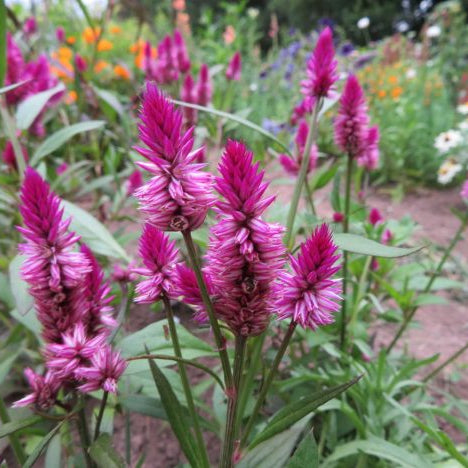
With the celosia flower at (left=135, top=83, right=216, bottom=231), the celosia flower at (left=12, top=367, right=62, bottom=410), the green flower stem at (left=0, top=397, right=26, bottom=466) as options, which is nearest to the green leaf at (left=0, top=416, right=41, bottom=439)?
the celosia flower at (left=12, top=367, right=62, bottom=410)

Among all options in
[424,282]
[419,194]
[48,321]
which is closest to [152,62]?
[424,282]

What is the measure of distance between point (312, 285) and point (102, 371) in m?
0.37

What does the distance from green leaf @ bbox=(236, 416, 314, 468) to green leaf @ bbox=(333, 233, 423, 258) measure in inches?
13.1

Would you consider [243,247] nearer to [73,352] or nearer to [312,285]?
[312,285]

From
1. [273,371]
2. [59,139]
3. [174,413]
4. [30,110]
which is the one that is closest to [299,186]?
[273,371]

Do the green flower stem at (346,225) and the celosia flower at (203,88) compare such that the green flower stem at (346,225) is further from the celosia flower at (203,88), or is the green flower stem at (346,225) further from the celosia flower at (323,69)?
the celosia flower at (203,88)

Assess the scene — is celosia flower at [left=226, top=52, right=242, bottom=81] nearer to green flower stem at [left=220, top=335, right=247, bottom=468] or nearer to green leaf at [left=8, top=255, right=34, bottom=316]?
green leaf at [left=8, top=255, right=34, bottom=316]

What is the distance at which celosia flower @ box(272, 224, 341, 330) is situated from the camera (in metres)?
0.67

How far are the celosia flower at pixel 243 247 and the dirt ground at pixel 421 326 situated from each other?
114mm

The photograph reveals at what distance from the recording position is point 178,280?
0.78m

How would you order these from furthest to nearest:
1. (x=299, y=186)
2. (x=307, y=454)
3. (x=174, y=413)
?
1. (x=299, y=186)
2. (x=174, y=413)
3. (x=307, y=454)

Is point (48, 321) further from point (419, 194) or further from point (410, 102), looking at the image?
point (410, 102)

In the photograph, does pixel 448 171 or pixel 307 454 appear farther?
pixel 448 171

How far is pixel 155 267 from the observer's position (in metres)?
0.80
